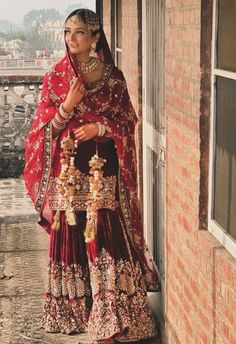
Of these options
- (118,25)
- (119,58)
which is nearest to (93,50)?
(119,58)

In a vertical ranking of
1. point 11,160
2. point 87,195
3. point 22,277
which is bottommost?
point 11,160

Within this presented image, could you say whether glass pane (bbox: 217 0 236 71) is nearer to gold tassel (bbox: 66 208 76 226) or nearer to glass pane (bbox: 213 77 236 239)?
glass pane (bbox: 213 77 236 239)

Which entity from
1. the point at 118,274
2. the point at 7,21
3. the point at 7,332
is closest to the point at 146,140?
the point at 118,274

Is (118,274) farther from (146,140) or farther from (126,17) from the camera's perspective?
(126,17)

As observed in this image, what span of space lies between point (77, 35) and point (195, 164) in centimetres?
133

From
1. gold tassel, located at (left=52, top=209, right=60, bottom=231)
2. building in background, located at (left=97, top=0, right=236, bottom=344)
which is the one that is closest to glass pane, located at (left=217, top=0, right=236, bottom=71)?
building in background, located at (left=97, top=0, right=236, bottom=344)

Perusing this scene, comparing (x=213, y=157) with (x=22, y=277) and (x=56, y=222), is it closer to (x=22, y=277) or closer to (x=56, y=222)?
(x=56, y=222)

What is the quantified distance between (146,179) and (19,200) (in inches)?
181

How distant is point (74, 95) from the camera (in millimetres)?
4770

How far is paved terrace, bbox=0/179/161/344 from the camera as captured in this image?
5359mm

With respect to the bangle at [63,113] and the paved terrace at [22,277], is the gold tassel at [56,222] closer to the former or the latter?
the bangle at [63,113]

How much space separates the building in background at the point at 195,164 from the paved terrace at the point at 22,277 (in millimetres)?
889

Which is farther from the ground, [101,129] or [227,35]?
[227,35]

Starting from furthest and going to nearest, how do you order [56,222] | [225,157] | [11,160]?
1. [11,160]
2. [56,222]
3. [225,157]
